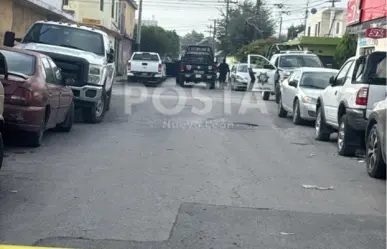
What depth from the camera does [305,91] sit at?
16797 millimetres

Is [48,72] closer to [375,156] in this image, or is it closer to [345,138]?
[345,138]

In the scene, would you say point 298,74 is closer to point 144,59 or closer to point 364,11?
point 364,11

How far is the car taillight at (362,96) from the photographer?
11.0 m

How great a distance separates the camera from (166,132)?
47.9 feet

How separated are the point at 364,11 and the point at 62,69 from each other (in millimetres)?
19495

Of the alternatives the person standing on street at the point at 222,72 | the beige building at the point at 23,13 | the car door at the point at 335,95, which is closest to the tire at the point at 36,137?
the car door at the point at 335,95

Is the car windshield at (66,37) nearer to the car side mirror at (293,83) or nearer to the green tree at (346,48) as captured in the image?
the car side mirror at (293,83)

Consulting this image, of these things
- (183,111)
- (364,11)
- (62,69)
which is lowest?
(183,111)

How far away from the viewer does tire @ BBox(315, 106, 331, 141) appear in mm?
14094

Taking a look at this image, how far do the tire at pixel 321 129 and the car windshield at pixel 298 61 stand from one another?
12.3 meters

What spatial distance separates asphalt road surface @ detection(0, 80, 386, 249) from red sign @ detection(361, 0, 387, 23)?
47.3ft

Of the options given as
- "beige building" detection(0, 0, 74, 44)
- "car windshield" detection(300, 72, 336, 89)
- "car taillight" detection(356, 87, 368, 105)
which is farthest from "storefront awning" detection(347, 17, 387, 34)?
"car taillight" detection(356, 87, 368, 105)

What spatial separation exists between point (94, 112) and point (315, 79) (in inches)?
231

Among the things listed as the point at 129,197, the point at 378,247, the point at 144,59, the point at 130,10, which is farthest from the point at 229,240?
the point at 130,10
